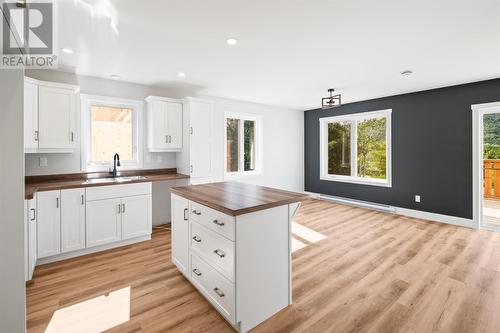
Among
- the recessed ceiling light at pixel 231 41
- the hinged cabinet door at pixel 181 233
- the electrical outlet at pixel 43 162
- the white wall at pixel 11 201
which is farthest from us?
the electrical outlet at pixel 43 162

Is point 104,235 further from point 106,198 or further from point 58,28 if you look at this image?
point 58,28

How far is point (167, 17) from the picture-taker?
208 cm

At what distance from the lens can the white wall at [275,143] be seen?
5156 mm

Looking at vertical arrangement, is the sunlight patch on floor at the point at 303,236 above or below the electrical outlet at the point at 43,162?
below

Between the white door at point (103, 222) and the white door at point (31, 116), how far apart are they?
0.95m

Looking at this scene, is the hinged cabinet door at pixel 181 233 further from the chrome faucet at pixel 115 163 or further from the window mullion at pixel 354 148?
the window mullion at pixel 354 148

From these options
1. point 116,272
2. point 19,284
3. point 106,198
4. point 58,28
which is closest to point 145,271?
point 116,272

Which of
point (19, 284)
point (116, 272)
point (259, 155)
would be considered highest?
point (259, 155)

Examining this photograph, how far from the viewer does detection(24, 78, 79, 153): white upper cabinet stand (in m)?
2.87

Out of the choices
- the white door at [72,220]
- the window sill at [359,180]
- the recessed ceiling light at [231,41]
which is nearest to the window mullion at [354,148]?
the window sill at [359,180]

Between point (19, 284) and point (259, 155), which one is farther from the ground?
point (259, 155)

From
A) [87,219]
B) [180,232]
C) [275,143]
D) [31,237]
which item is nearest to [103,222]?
[87,219]

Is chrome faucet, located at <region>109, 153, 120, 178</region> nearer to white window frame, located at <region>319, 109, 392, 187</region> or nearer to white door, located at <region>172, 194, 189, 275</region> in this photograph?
white door, located at <region>172, 194, 189, 275</region>

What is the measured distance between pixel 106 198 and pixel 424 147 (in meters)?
5.49
